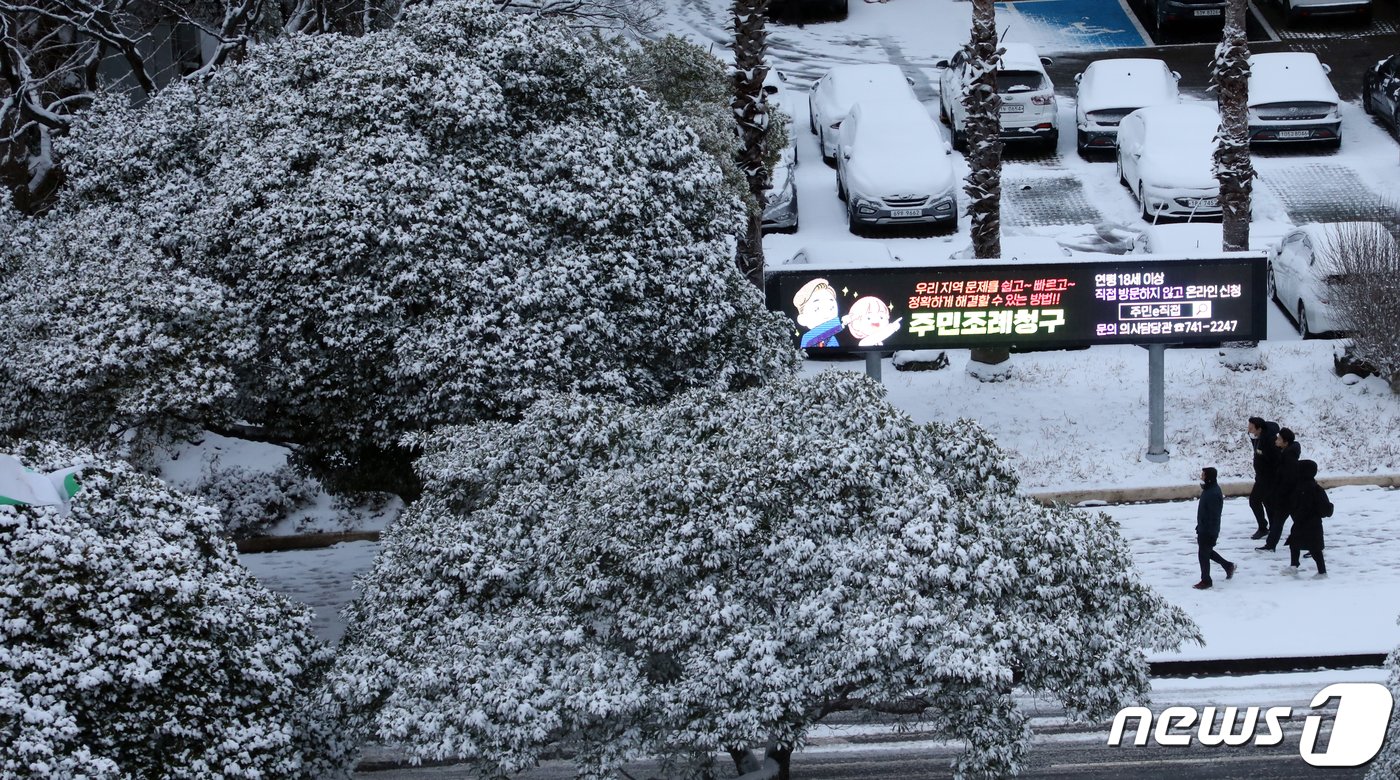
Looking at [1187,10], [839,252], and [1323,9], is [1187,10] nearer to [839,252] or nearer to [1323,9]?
[1323,9]

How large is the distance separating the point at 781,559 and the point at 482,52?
7.92 metres

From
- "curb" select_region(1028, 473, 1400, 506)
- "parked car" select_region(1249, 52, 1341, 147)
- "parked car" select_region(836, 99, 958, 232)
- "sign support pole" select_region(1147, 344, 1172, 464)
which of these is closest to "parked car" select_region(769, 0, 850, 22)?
"parked car" select_region(836, 99, 958, 232)

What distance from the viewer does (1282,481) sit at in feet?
57.1

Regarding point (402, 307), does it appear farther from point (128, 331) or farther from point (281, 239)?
point (128, 331)

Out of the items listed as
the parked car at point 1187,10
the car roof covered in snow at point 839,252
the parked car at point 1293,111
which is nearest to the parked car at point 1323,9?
the parked car at point 1187,10

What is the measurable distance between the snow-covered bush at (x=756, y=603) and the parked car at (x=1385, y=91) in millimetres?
21559

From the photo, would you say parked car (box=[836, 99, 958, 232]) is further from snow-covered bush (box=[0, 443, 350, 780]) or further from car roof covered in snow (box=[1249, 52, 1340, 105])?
snow-covered bush (box=[0, 443, 350, 780])

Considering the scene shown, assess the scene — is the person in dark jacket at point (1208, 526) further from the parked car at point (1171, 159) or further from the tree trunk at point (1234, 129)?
the parked car at point (1171, 159)

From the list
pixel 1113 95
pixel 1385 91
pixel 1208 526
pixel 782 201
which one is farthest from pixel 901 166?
pixel 1208 526

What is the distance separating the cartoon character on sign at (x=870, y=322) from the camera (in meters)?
19.0

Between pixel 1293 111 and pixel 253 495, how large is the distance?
20.1 metres

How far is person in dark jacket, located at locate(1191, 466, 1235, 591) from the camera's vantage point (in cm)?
1666

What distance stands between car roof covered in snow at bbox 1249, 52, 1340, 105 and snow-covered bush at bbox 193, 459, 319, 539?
1881cm

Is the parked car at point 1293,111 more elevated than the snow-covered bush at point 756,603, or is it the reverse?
the snow-covered bush at point 756,603
